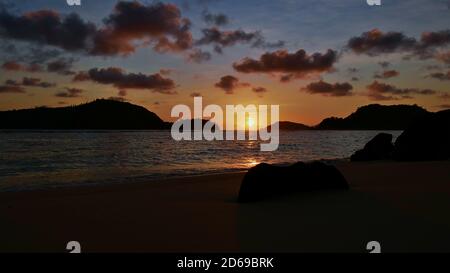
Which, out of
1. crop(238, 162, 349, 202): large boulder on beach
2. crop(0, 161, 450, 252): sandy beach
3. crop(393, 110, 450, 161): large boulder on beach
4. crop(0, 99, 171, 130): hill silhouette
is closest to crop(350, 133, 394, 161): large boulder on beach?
crop(393, 110, 450, 161): large boulder on beach

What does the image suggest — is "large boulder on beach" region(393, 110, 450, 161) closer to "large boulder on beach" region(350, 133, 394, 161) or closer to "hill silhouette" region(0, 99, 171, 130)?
"large boulder on beach" region(350, 133, 394, 161)

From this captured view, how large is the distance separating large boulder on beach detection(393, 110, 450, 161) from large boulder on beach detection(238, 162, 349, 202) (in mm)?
13260

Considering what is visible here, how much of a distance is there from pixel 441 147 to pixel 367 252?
1797 cm

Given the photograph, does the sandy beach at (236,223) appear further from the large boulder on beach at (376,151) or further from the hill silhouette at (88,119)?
the hill silhouette at (88,119)

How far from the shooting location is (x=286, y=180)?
8695 millimetres

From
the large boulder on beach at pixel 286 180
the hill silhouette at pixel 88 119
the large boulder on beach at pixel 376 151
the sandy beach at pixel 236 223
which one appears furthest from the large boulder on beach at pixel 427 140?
the hill silhouette at pixel 88 119

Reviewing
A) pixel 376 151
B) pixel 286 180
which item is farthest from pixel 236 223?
pixel 376 151

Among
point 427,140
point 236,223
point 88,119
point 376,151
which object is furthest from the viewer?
point 88,119

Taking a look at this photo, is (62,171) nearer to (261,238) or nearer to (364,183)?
(364,183)

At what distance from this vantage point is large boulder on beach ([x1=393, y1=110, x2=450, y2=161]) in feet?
65.8

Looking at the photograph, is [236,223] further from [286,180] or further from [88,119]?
[88,119]

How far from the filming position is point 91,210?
790 cm

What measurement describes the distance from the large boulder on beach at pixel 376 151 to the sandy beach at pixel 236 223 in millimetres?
15046

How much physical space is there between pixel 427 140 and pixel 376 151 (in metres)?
4.13
